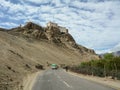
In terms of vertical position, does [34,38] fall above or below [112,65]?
above

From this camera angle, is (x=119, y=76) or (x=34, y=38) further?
(x=34, y=38)

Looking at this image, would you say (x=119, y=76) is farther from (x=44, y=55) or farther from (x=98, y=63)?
(x=44, y=55)

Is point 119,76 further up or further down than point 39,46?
further down

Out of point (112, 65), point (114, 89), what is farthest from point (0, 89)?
point (112, 65)

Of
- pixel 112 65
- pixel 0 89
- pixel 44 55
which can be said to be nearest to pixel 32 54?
pixel 44 55

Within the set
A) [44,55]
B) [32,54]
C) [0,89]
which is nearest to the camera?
[0,89]

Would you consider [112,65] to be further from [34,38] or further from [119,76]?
[34,38]

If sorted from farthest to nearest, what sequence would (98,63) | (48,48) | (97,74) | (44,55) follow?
(48,48), (44,55), (98,63), (97,74)

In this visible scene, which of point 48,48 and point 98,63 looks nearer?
point 98,63

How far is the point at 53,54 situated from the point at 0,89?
14814 centimetres

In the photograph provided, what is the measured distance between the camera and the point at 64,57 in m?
177

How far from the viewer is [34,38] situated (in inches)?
7574

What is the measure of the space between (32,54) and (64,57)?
34267mm

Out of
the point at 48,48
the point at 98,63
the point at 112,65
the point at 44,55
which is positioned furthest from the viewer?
the point at 48,48
